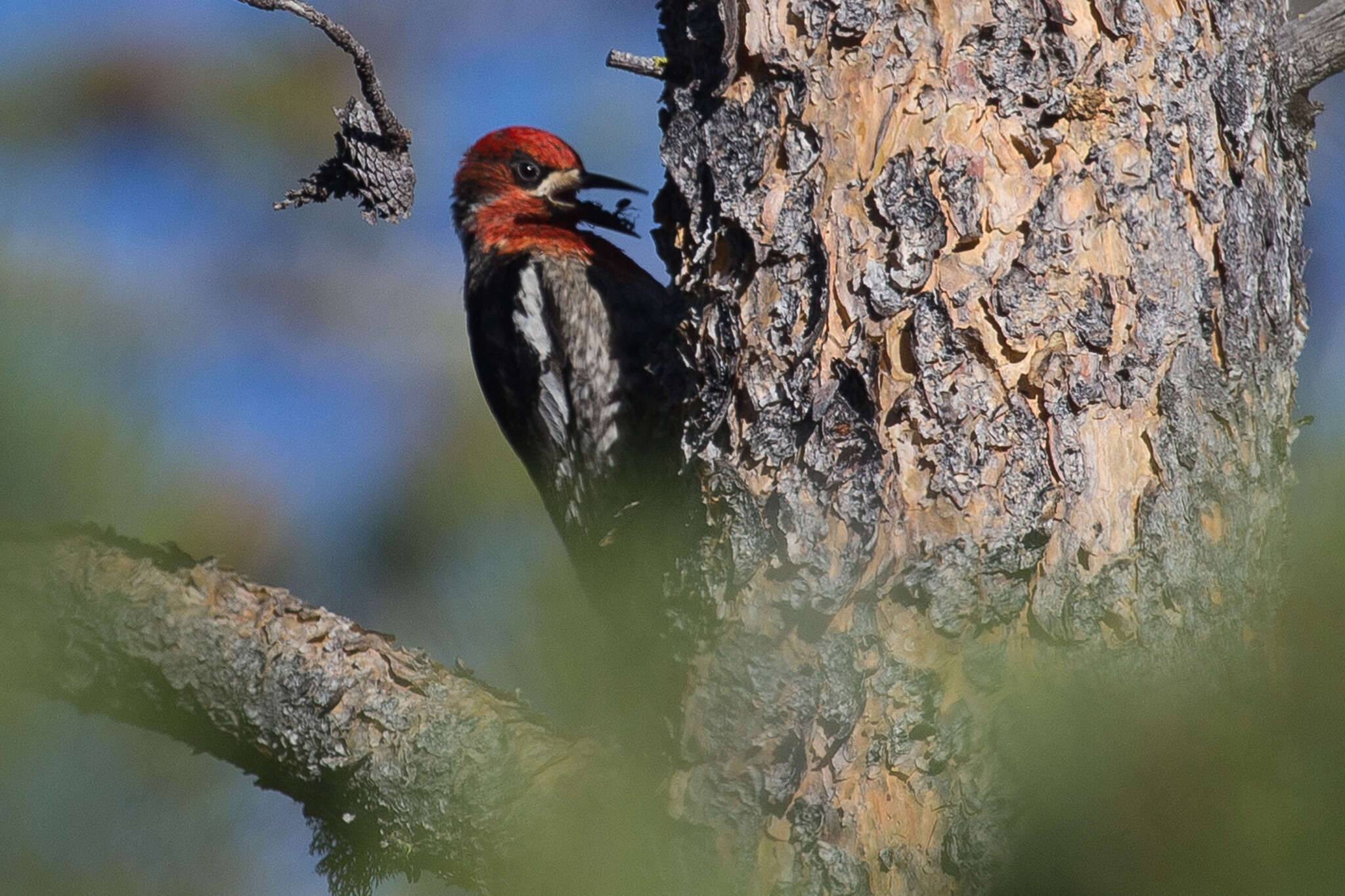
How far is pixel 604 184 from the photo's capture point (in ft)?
12.5

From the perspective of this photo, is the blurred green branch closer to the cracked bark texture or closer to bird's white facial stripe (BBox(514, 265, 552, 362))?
the cracked bark texture

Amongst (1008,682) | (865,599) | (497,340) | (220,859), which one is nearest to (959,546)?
(865,599)

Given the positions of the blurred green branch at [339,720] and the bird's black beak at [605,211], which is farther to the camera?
the bird's black beak at [605,211]

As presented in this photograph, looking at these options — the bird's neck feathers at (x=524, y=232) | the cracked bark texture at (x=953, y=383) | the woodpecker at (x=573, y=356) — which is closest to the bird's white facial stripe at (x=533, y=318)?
the woodpecker at (x=573, y=356)

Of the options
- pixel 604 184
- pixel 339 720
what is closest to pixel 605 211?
pixel 604 184

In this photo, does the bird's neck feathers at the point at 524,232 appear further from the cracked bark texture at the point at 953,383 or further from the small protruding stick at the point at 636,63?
the cracked bark texture at the point at 953,383

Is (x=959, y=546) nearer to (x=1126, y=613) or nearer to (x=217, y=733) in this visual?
(x=1126, y=613)

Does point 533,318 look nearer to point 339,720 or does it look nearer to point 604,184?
point 604,184

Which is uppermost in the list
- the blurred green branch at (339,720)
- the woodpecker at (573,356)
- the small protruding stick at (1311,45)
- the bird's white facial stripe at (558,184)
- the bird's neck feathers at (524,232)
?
the bird's white facial stripe at (558,184)

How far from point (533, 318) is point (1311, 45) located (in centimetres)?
217

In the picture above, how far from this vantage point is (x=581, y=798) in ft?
5.36

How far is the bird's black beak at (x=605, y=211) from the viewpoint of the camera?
3.67 meters

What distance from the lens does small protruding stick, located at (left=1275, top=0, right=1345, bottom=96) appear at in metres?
1.92

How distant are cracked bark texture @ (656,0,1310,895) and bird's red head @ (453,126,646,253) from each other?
1.90 meters
